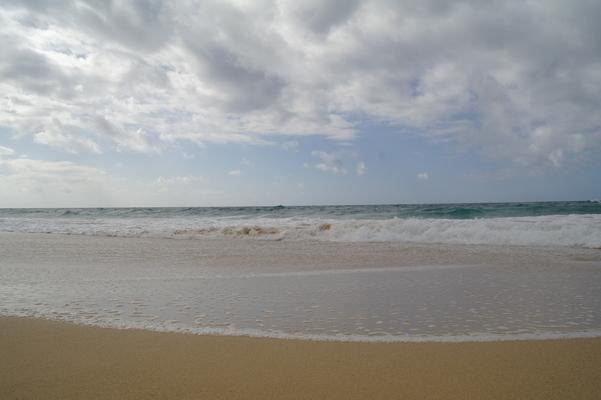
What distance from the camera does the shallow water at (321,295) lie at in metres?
4.47

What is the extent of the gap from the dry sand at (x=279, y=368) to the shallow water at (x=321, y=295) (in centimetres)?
40

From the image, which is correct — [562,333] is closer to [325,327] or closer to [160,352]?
[325,327]

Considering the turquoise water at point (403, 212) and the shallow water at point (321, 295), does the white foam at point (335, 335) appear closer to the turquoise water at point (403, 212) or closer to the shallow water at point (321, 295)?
the shallow water at point (321, 295)

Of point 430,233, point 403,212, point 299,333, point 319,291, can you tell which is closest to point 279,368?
point 299,333

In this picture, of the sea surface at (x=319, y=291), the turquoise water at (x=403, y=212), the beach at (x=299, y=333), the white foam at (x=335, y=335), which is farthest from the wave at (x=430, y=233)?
the turquoise water at (x=403, y=212)

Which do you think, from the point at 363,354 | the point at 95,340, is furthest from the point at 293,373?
the point at 95,340

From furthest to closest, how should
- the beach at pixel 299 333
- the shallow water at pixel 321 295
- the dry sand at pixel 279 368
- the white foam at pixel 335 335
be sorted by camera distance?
the shallow water at pixel 321 295 < the white foam at pixel 335 335 < the beach at pixel 299 333 < the dry sand at pixel 279 368

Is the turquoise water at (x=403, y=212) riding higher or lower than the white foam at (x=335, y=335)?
higher

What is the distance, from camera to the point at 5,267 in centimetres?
870

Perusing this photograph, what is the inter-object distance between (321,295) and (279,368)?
2933mm

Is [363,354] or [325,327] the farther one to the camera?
[325,327]

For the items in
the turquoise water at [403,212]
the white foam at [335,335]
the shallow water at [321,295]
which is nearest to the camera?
the white foam at [335,335]

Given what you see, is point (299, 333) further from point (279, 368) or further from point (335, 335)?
point (279, 368)

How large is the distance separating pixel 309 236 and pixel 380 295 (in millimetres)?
12377
